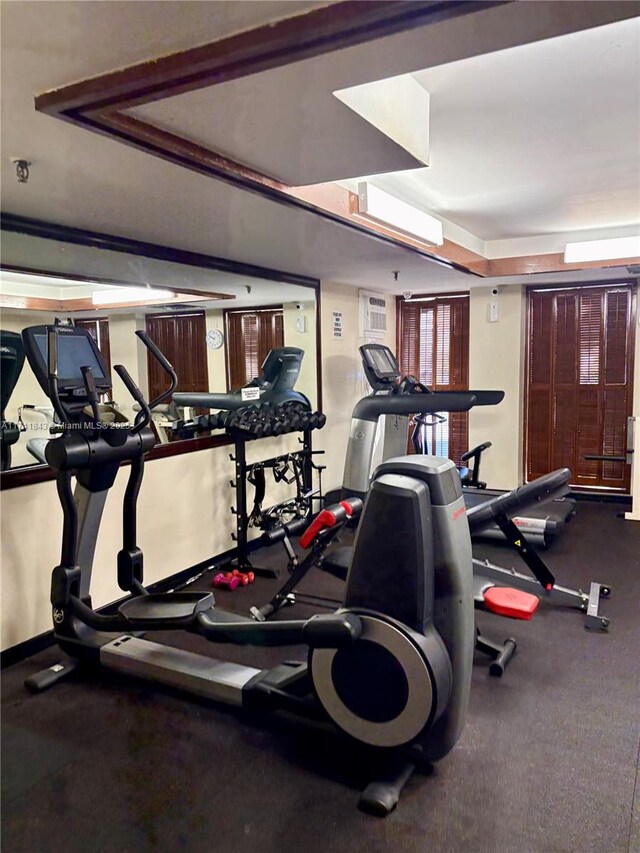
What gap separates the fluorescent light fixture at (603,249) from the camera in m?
4.13

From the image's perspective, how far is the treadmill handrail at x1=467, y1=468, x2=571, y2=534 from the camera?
2955mm

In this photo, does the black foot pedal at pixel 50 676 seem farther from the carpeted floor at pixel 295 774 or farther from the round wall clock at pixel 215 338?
the round wall clock at pixel 215 338

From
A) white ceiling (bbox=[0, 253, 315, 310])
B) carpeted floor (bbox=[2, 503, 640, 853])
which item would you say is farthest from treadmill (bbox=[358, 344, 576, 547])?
carpeted floor (bbox=[2, 503, 640, 853])

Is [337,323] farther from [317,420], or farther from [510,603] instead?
[510,603]

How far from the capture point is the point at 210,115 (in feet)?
5.44

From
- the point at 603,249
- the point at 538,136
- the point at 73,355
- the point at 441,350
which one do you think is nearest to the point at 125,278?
the point at 73,355

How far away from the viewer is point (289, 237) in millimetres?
3242

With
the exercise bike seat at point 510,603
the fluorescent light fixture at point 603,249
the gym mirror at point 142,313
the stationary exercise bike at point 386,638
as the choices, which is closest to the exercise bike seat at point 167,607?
the stationary exercise bike at point 386,638

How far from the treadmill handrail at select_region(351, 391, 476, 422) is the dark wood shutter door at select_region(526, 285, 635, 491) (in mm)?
1786

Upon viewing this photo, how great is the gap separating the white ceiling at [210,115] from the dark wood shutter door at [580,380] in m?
2.85

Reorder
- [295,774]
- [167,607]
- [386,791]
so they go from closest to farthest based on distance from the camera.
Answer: [386,791]
[295,774]
[167,607]

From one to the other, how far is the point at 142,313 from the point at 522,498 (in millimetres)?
2420

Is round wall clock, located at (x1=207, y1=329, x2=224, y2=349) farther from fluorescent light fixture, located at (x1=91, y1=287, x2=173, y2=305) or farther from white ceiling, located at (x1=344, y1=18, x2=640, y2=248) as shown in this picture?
white ceiling, located at (x1=344, y1=18, x2=640, y2=248)

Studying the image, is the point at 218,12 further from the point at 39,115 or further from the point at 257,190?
the point at 257,190
